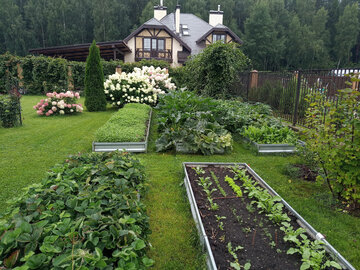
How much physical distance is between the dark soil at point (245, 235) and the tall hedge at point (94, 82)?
811 centimetres

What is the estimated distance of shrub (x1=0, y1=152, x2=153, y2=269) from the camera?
1541mm

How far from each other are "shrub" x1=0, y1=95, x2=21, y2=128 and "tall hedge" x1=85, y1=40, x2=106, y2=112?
10.6 ft

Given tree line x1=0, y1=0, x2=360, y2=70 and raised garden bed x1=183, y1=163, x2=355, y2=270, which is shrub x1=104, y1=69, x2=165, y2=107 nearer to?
raised garden bed x1=183, y1=163, x2=355, y2=270

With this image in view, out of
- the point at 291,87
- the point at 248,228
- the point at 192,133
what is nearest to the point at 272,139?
the point at 192,133

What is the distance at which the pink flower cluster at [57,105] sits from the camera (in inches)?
358

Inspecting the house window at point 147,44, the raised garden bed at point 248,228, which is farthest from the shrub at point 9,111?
the house window at point 147,44

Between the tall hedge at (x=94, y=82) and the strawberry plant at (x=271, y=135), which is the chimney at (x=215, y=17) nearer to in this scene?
the tall hedge at (x=94, y=82)

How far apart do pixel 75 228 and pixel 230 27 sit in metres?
49.5

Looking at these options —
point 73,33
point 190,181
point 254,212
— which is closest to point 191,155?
point 190,181

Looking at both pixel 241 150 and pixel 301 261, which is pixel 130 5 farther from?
pixel 301 261

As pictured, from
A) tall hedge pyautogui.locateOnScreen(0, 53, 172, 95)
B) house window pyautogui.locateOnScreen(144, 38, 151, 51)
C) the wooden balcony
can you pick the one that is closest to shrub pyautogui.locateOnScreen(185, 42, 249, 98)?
tall hedge pyautogui.locateOnScreen(0, 53, 172, 95)

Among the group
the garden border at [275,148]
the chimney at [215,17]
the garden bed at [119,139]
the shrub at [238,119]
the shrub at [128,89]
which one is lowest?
the garden border at [275,148]

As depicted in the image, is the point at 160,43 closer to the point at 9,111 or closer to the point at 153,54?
the point at 153,54

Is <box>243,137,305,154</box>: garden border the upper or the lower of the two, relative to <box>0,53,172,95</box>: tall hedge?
lower
